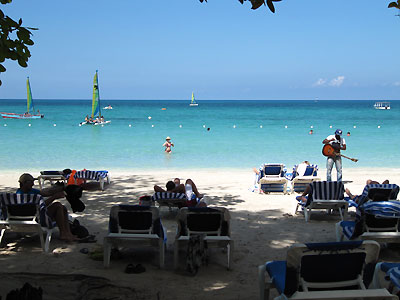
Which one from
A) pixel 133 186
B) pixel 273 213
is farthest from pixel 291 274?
pixel 133 186

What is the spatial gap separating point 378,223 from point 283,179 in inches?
195

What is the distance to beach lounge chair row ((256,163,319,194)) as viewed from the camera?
10.8 m

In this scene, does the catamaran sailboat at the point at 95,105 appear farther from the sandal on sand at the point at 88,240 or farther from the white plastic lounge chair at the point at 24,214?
the white plastic lounge chair at the point at 24,214

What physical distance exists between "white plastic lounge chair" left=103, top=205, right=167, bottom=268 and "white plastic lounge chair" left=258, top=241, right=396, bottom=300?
87.8 inches

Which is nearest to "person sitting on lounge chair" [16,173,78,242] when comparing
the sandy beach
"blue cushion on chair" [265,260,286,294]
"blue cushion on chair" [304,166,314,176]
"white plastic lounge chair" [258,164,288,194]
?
the sandy beach

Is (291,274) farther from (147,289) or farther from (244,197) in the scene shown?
(244,197)

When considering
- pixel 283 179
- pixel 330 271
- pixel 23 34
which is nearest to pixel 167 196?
Answer: pixel 283 179

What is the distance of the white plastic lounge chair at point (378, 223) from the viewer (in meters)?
5.70

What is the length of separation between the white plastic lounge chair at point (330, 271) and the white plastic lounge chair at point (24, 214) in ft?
11.6

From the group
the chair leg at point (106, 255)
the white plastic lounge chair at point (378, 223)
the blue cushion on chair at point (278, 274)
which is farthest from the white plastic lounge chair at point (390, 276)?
the chair leg at point (106, 255)

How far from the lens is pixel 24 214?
6.09m

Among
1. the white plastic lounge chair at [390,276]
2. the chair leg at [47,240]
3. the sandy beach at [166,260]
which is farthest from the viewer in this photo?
the chair leg at [47,240]

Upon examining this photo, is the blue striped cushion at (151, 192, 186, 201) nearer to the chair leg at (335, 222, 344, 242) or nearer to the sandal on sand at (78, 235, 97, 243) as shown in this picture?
the sandal on sand at (78, 235, 97, 243)

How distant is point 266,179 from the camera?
35.1 ft
